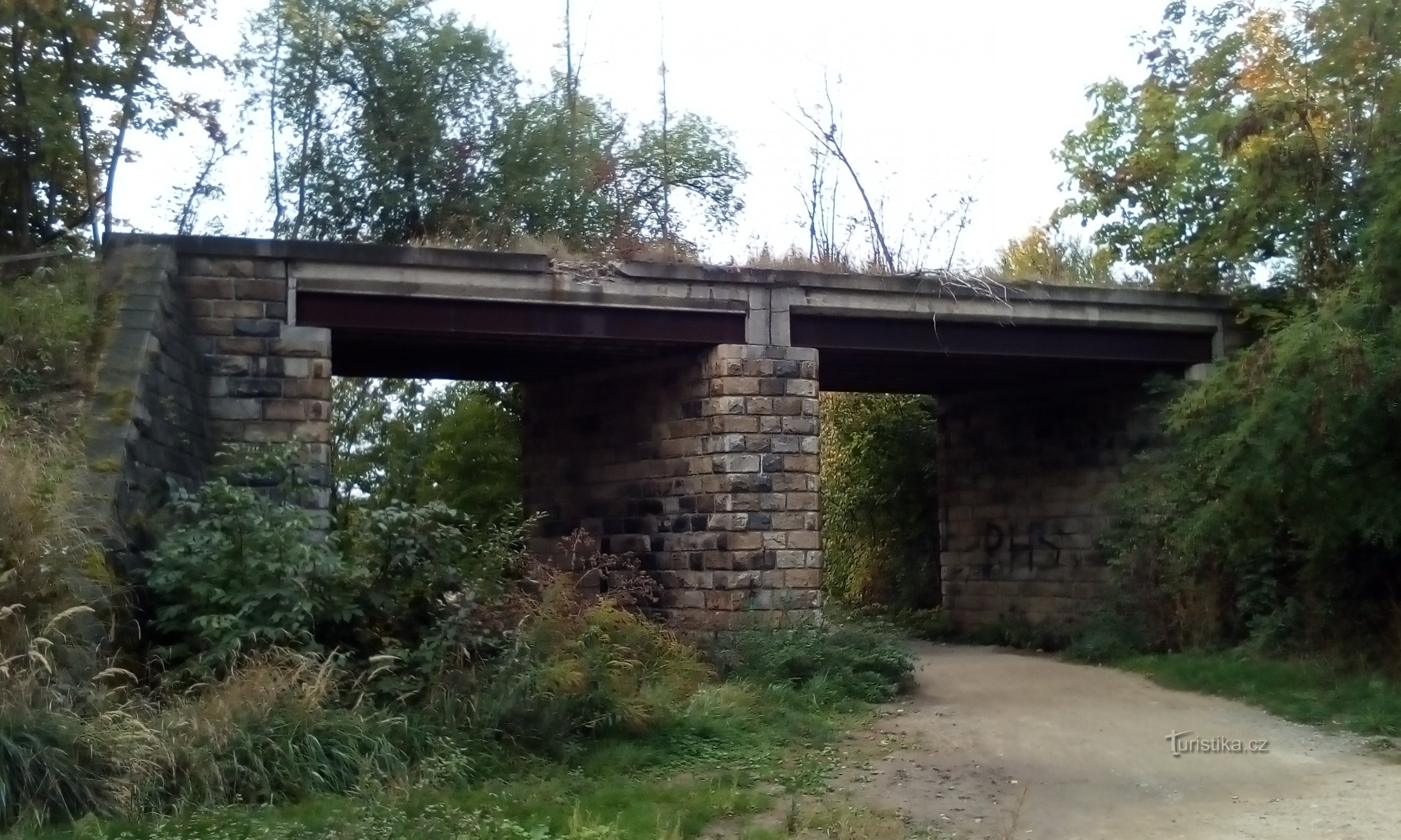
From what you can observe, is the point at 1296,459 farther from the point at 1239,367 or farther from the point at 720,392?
the point at 720,392

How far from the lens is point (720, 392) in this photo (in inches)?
512

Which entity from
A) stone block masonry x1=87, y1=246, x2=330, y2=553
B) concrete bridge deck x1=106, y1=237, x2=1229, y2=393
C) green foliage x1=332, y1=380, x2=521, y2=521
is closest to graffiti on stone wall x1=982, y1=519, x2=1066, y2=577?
concrete bridge deck x1=106, y1=237, x2=1229, y2=393

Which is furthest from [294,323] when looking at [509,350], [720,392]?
[720,392]

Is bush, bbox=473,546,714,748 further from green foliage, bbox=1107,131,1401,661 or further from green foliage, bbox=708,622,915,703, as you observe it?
green foliage, bbox=1107,131,1401,661

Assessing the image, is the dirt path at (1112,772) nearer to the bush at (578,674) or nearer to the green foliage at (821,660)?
the green foliage at (821,660)

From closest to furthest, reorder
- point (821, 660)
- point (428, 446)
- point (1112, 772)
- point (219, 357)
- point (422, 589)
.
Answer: point (1112, 772), point (422, 589), point (219, 357), point (821, 660), point (428, 446)

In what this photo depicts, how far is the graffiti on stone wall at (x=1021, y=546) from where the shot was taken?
17.0m

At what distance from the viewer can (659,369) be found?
14102 millimetres

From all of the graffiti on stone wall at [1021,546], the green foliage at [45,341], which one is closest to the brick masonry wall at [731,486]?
the graffiti on stone wall at [1021,546]

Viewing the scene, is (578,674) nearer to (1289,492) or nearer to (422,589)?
(422,589)

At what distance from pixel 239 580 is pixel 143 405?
1926 millimetres

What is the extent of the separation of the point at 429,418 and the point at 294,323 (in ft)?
44.3

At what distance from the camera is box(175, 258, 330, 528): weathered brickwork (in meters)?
11.7

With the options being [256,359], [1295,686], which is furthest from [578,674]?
[1295,686]
